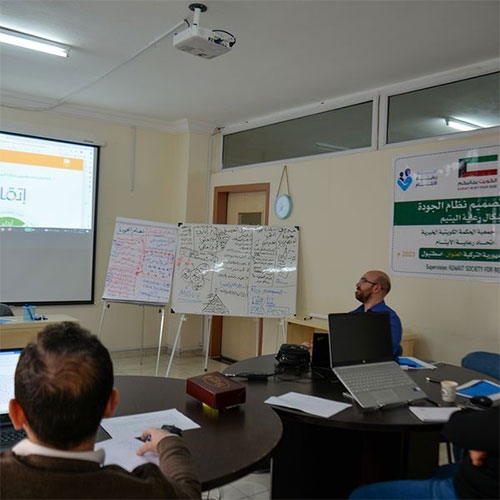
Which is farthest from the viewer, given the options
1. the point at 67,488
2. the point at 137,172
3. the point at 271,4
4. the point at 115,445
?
the point at 137,172

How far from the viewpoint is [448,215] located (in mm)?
3662

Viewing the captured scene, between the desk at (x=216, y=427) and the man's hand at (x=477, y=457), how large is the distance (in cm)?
55

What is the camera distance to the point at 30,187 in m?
4.98

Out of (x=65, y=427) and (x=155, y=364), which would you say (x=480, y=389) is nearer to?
(x=65, y=427)

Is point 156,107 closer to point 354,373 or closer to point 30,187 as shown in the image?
point 30,187

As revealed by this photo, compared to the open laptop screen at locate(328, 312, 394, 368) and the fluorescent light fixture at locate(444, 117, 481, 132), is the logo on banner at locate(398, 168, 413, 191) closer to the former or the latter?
the fluorescent light fixture at locate(444, 117, 481, 132)

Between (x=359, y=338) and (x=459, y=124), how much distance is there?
2306 mm

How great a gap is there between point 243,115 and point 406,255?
2.44 m

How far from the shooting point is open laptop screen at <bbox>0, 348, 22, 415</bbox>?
151cm

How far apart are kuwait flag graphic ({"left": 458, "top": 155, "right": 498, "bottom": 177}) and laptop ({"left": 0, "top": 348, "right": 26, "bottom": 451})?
10.5 ft

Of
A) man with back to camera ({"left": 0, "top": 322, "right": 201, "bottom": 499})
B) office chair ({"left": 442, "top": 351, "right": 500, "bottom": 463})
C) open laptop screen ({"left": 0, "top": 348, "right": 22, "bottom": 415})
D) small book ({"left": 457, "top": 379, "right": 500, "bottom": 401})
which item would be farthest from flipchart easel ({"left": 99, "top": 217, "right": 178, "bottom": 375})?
man with back to camera ({"left": 0, "top": 322, "right": 201, "bottom": 499})

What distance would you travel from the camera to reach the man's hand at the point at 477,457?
1260 millimetres

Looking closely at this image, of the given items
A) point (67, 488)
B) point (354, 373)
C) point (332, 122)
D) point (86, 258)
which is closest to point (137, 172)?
point (86, 258)

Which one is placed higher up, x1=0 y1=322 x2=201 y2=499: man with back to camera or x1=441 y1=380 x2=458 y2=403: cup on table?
x1=0 y1=322 x2=201 y2=499: man with back to camera
